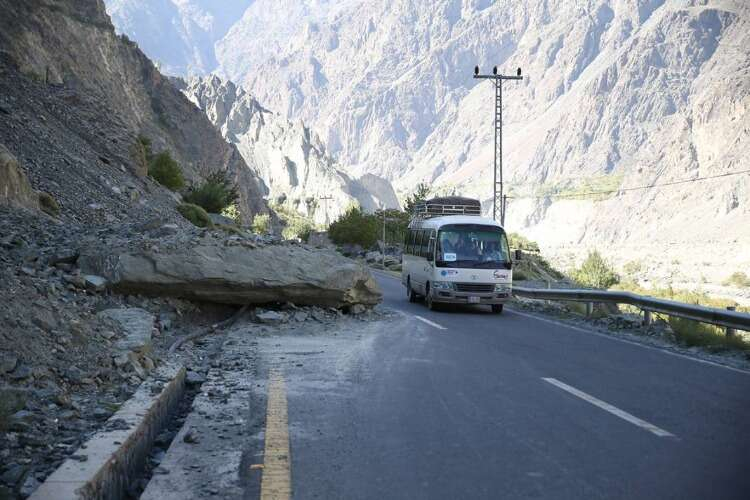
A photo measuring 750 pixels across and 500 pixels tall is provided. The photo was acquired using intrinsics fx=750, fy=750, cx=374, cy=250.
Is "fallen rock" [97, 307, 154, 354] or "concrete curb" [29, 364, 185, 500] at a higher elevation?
"fallen rock" [97, 307, 154, 354]

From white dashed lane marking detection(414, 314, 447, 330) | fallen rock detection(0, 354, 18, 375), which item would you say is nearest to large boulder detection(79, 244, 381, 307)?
white dashed lane marking detection(414, 314, 447, 330)

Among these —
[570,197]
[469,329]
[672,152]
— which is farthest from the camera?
[570,197]

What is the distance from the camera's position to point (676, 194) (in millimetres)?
141500

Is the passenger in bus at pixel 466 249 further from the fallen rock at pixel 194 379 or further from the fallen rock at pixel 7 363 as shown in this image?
the fallen rock at pixel 7 363

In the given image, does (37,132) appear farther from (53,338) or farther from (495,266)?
(53,338)

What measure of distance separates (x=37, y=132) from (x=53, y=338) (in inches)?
923

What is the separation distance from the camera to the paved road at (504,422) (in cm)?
484

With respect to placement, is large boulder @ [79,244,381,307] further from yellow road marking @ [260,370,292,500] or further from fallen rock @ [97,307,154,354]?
yellow road marking @ [260,370,292,500]

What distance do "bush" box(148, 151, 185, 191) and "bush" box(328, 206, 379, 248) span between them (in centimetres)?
3675

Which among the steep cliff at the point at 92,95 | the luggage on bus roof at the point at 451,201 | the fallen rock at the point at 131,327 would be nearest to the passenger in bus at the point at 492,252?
the luggage on bus roof at the point at 451,201

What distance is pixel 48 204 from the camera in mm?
22141

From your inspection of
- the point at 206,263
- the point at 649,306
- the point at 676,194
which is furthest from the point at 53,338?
the point at 676,194

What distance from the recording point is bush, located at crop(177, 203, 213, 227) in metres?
33.5

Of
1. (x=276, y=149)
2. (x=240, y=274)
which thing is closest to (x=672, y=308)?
(x=240, y=274)
